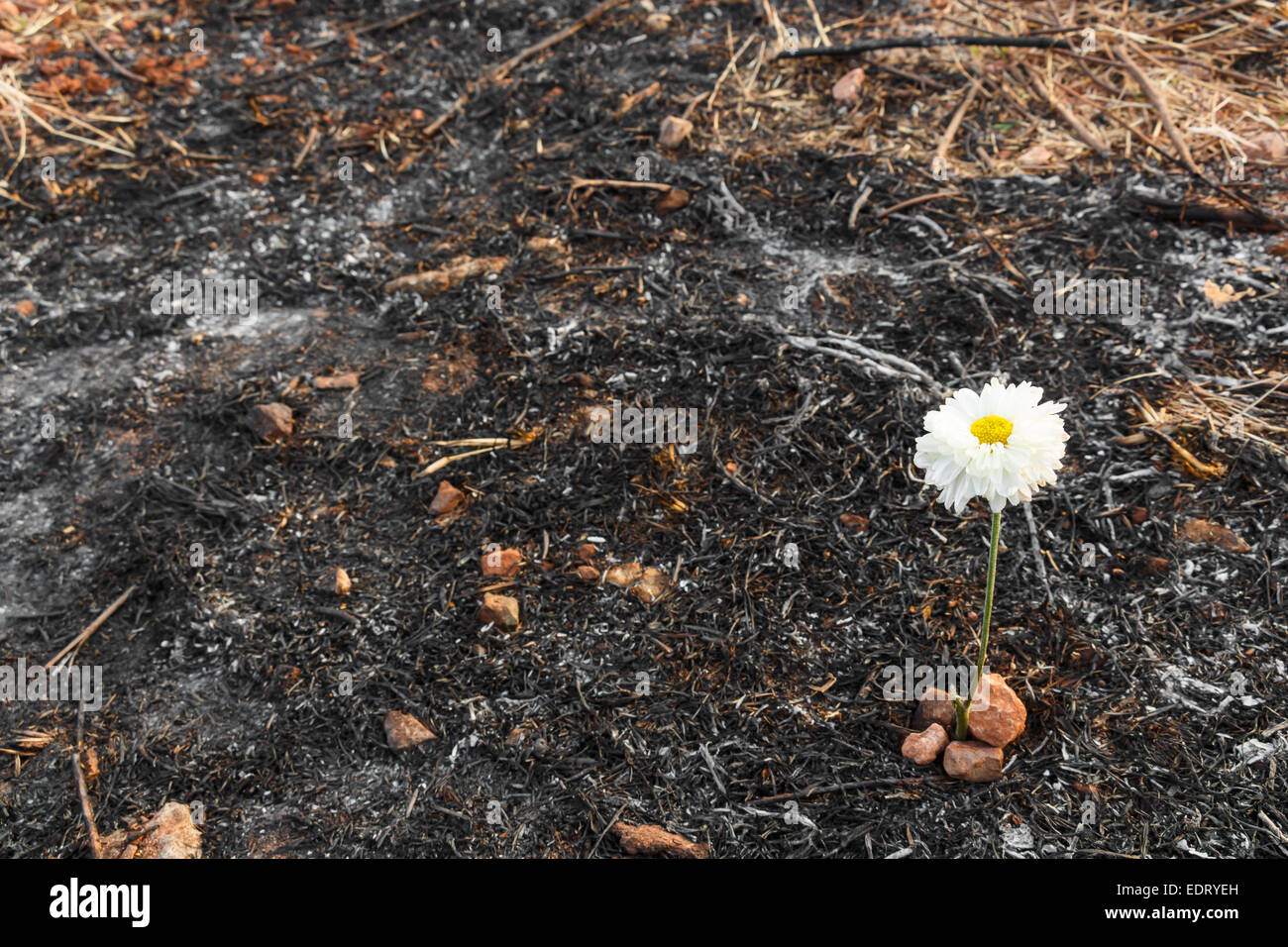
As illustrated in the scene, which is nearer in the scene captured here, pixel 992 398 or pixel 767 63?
pixel 992 398

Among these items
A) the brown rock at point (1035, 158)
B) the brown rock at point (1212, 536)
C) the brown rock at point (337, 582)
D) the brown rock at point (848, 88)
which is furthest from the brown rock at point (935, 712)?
the brown rock at point (848, 88)

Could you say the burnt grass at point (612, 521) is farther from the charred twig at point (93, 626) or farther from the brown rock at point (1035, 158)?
the brown rock at point (1035, 158)

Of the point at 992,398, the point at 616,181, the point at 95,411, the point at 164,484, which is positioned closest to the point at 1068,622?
the point at 992,398

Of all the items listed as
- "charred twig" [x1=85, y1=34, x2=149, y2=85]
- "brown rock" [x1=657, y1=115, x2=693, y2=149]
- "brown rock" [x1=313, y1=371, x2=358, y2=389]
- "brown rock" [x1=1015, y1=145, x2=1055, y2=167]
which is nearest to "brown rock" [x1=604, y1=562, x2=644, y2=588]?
"brown rock" [x1=313, y1=371, x2=358, y2=389]

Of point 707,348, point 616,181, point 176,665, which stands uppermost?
point 616,181

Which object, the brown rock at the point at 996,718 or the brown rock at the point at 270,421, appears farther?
the brown rock at the point at 270,421

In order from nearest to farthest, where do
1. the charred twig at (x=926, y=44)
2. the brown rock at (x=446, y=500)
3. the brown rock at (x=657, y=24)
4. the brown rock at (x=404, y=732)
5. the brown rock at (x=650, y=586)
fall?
the brown rock at (x=404, y=732), the brown rock at (x=650, y=586), the brown rock at (x=446, y=500), the charred twig at (x=926, y=44), the brown rock at (x=657, y=24)

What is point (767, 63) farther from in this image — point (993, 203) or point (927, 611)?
point (927, 611)

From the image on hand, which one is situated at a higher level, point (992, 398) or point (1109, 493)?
point (992, 398)

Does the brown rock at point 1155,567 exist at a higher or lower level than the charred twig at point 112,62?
lower
